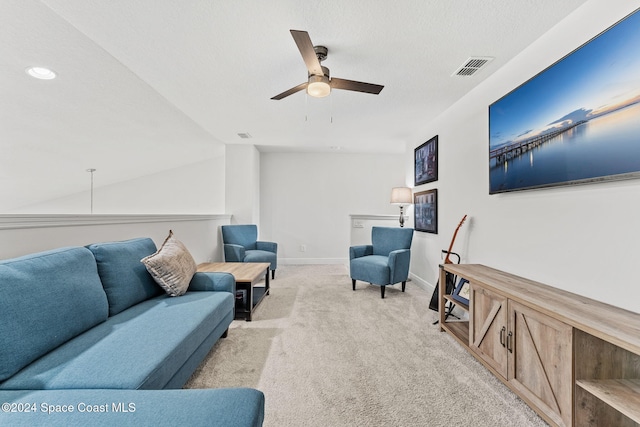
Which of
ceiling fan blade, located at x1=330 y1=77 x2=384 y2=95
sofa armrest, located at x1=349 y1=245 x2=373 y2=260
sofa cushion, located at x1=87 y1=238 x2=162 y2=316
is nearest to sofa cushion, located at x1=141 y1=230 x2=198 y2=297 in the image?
sofa cushion, located at x1=87 y1=238 x2=162 y2=316

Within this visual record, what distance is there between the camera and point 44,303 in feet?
3.98

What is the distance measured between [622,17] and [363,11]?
53.8 inches

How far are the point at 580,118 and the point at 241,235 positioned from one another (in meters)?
4.20

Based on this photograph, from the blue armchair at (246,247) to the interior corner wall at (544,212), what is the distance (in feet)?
8.37

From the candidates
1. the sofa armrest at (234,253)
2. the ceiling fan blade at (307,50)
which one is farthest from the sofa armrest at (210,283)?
the ceiling fan blade at (307,50)

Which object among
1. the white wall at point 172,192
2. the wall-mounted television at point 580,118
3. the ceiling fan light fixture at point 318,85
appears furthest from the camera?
the white wall at point 172,192

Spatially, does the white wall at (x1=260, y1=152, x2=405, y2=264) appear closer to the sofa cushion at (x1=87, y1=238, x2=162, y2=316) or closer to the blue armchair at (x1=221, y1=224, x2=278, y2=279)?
the blue armchair at (x1=221, y1=224, x2=278, y2=279)

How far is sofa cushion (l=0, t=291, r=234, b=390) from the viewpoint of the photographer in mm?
1052

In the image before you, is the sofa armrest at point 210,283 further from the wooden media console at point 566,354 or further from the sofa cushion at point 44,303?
the wooden media console at point 566,354

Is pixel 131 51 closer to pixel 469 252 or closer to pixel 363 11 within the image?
pixel 363 11

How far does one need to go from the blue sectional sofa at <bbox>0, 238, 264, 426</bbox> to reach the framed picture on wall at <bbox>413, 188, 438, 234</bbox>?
283cm

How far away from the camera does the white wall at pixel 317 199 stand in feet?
18.5

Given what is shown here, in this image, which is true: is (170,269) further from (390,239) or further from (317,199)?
(317,199)

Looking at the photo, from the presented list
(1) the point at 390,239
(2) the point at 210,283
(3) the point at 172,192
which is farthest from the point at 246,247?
(3) the point at 172,192
